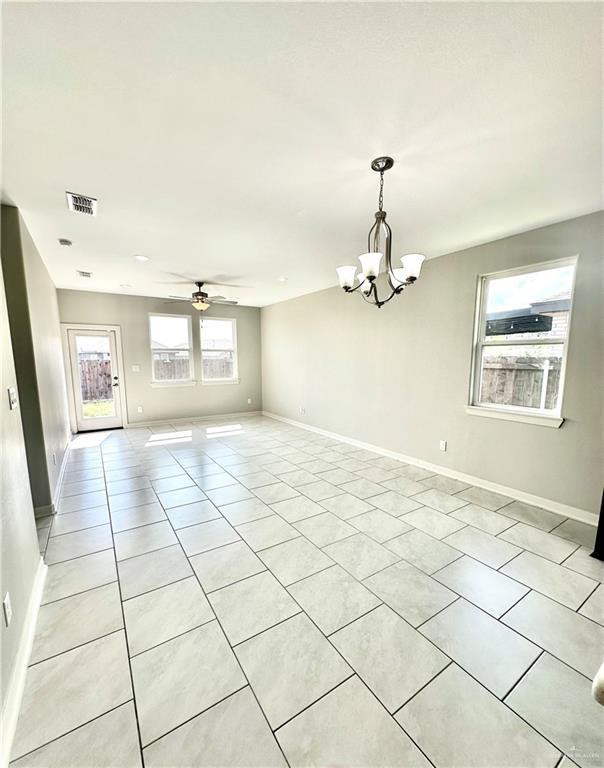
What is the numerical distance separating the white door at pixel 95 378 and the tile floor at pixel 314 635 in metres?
3.50

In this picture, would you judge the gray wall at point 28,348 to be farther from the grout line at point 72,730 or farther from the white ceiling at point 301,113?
the grout line at point 72,730

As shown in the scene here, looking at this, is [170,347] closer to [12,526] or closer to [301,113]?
[12,526]

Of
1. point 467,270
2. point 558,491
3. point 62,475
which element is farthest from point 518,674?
point 62,475

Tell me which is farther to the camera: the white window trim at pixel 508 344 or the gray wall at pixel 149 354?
the gray wall at pixel 149 354

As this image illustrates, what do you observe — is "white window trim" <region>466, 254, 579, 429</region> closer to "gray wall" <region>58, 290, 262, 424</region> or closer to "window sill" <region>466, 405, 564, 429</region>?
"window sill" <region>466, 405, 564, 429</region>

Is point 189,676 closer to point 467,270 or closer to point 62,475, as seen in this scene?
point 62,475

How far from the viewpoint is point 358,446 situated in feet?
16.3

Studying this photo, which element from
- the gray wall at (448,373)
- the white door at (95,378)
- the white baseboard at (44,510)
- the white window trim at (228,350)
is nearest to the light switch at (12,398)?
the white baseboard at (44,510)

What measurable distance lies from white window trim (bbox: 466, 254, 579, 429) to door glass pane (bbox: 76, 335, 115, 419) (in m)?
6.19

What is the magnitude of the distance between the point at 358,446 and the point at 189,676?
3839mm

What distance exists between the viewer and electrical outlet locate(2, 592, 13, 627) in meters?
1.32

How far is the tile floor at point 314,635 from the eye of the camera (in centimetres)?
119

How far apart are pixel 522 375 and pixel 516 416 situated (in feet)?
1.39

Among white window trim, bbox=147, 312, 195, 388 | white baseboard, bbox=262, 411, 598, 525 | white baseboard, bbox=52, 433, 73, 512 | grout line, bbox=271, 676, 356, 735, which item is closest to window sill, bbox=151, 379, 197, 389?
white window trim, bbox=147, 312, 195, 388
